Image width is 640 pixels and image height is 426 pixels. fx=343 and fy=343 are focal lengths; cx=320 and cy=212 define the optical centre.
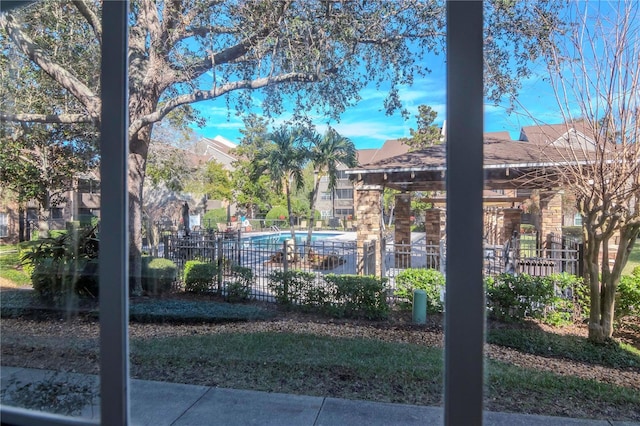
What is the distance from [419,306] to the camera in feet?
11.1

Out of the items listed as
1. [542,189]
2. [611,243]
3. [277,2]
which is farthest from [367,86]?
[611,243]

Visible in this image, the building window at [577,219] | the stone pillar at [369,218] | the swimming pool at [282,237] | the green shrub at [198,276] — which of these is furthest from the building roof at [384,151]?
the green shrub at [198,276]

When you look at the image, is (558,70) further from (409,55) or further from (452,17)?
(452,17)

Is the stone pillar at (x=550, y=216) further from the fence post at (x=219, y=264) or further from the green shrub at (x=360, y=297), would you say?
the fence post at (x=219, y=264)

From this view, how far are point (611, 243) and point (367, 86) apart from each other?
2.55 meters

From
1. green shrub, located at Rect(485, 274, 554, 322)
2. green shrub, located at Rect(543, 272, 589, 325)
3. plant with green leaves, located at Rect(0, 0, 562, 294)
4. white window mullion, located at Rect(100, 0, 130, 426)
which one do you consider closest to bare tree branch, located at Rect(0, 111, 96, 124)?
plant with green leaves, located at Rect(0, 0, 562, 294)

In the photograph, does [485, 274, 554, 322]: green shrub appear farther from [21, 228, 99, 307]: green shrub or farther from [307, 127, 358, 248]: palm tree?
[21, 228, 99, 307]: green shrub

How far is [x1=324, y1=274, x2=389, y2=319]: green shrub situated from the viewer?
3699 millimetres

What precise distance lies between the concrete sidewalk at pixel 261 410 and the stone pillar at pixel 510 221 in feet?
5.37

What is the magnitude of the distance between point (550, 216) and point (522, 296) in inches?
32.1

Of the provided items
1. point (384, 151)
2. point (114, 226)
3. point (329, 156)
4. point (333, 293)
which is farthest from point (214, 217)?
point (114, 226)

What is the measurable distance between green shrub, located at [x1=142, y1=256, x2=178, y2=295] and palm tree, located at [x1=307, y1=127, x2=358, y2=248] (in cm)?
179

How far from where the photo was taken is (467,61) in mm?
1018

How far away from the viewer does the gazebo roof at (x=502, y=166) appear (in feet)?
8.18
